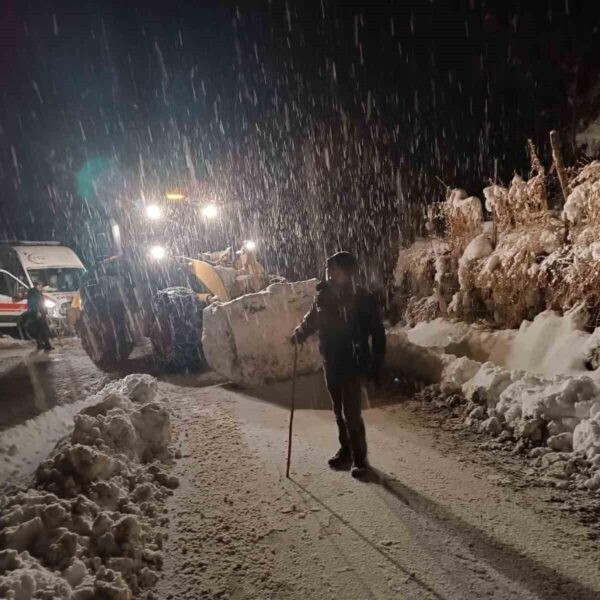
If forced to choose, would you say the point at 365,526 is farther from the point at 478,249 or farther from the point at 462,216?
the point at 462,216

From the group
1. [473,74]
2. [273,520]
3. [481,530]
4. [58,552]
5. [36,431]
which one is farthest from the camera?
[473,74]

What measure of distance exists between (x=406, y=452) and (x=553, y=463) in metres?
1.22

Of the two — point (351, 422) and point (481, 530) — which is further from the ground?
point (351, 422)

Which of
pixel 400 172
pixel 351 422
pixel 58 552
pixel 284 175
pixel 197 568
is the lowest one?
pixel 197 568

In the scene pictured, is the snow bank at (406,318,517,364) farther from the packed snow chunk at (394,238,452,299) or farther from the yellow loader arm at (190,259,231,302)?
the yellow loader arm at (190,259,231,302)

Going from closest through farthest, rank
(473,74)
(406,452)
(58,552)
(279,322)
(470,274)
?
(58,552), (406,452), (279,322), (470,274), (473,74)

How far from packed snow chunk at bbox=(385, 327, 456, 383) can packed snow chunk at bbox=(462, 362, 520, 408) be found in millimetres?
733

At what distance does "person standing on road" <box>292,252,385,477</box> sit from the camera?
367 cm

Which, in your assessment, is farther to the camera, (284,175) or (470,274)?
(284,175)

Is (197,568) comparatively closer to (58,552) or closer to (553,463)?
(58,552)

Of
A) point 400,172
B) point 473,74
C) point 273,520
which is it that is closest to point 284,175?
point 400,172

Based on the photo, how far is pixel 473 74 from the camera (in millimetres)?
12547

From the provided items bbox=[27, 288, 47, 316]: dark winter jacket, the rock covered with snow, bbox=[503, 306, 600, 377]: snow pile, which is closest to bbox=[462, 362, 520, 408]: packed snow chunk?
bbox=[503, 306, 600, 377]: snow pile

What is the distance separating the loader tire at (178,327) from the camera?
720cm
